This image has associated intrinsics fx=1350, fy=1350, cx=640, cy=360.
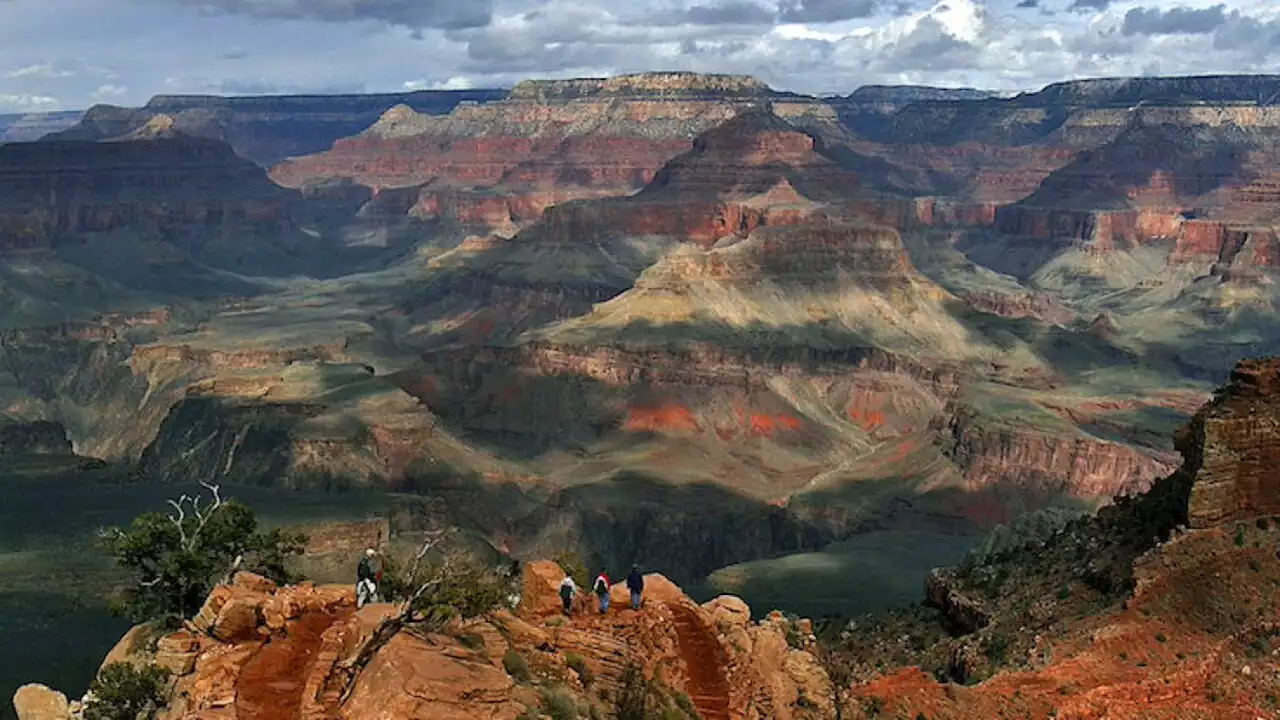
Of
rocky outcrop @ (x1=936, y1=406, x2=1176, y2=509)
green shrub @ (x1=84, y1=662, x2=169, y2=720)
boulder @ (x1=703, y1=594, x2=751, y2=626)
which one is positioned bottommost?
rocky outcrop @ (x1=936, y1=406, x2=1176, y2=509)

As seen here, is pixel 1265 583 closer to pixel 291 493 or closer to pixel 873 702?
pixel 873 702


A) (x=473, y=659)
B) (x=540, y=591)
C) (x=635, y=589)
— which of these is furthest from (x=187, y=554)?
(x=473, y=659)

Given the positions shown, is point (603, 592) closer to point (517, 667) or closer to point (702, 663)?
point (702, 663)

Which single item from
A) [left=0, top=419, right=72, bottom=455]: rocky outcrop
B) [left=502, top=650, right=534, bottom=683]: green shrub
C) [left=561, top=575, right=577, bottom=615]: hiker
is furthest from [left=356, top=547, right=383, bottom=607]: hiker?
[left=0, top=419, right=72, bottom=455]: rocky outcrop

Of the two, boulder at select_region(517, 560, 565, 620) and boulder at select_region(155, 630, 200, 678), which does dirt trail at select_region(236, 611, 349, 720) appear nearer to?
boulder at select_region(155, 630, 200, 678)

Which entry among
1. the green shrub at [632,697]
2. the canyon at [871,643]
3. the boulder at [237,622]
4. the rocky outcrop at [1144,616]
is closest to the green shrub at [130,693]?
the canyon at [871,643]

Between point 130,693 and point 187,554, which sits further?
point 187,554
